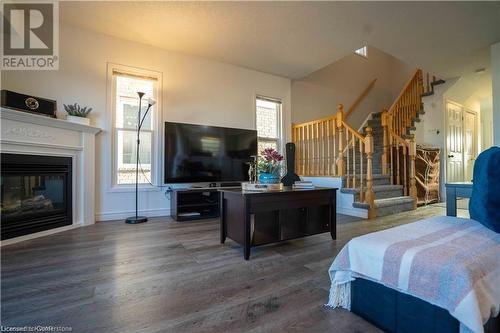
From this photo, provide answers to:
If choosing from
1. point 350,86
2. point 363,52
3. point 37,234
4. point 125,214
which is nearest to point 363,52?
point 363,52

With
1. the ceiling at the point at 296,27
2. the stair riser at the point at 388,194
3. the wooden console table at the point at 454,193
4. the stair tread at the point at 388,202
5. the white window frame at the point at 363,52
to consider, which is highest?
the white window frame at the point at 363,52

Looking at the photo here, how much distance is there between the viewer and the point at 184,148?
3.52m

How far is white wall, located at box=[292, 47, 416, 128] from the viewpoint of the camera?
521 cm

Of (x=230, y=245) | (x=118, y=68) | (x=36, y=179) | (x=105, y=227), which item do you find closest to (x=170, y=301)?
(x=230, y=245)

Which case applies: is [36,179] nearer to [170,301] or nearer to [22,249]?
[22,249]

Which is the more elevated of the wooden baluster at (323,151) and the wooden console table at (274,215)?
the wooden baluster at (323,151)

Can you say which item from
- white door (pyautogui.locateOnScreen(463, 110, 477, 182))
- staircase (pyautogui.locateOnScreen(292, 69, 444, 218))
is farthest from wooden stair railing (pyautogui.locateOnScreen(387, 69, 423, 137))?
white door (pyautogui.locateOnScreen(463, 110, 477, 182))

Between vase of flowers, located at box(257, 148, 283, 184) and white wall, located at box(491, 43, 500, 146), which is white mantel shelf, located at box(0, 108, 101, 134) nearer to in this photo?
vase of flowers, located at box(257, 148, 283, 184)

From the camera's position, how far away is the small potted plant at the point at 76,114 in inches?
116

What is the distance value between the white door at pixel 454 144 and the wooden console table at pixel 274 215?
15.4ft

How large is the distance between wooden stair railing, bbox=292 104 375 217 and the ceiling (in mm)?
1222

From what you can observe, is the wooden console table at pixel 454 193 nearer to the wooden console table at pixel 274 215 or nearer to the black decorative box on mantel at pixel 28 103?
the wooden console table at pixel 274 215

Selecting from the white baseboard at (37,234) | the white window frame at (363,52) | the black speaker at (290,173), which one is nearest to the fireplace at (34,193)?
the white baseboard at (37,234)

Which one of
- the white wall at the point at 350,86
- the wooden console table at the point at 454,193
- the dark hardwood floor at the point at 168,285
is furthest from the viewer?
the white wall at the point at 350,86
